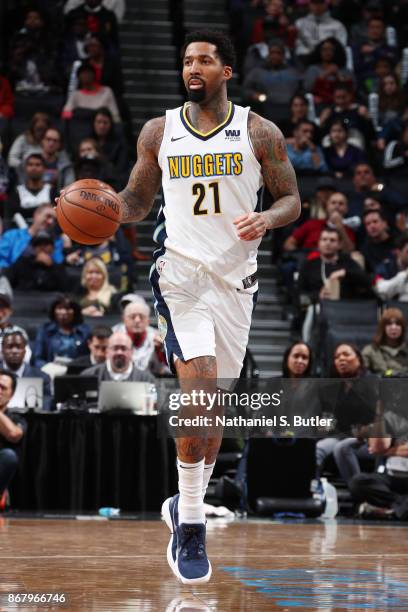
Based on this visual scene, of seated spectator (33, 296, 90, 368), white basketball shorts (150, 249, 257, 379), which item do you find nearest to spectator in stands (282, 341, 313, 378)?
seated spectator (33, 296, 90, 368)

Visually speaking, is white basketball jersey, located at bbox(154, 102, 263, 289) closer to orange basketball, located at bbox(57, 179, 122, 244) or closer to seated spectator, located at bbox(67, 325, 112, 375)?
orange basketball, located at bbox(57, 179, 122, 244)

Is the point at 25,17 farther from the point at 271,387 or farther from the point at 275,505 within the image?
the point at 271,387

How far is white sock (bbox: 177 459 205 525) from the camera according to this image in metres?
5.08

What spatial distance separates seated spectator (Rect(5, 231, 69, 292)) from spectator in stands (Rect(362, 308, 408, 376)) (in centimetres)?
332

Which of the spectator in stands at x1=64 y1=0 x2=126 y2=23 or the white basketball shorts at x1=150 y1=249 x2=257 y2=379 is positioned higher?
the spectator in stands at x1=64 y1=0 x2=126 y2=23

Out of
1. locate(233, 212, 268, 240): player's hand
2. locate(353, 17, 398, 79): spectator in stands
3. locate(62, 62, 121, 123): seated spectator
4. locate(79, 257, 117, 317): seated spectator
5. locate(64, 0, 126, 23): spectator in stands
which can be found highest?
locate(64, 0, 126, 23): spectator in stands

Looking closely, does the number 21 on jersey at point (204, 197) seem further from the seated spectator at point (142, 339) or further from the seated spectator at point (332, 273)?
the seated spectator at point (332, 273)

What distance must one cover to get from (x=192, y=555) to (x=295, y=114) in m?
10.4

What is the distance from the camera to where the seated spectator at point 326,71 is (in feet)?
51.8

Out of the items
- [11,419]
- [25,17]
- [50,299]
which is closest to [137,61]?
[25,17]

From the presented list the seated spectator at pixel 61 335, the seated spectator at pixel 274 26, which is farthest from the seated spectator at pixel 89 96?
the seated spectator at pixel 61 335

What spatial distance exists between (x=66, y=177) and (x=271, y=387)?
8.70m

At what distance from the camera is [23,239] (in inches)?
496

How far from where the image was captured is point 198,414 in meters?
5.07
